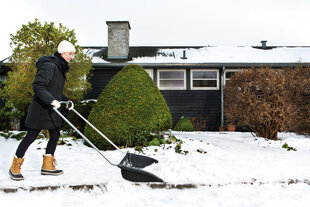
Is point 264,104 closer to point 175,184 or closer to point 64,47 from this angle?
Answer: point 175,184

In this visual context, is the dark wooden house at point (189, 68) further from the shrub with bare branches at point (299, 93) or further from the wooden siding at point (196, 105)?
the shrub with bare branches at point (299, 93)

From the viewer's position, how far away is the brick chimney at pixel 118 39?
14.5m

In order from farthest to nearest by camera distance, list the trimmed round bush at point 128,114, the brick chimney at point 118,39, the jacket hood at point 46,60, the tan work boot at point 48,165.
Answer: the brick chimney at point 118,39, the trimmed round bush at point 128,114, the tan work boot at point 48,165, the jacket hood at point 46,60

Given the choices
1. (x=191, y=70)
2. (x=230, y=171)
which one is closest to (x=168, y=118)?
(x=230, y=171)

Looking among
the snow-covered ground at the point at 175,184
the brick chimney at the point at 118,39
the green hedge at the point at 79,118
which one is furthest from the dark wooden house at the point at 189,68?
the snow-covered ground at the point at 175,184

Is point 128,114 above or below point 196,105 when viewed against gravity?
above

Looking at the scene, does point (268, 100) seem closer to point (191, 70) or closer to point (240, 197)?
point (240, 197)

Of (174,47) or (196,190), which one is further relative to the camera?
(174,47)

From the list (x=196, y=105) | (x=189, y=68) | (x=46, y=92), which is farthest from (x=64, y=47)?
(x=189, y=68)

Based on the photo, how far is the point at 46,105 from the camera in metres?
3.77

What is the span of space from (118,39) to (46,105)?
11.5 meters

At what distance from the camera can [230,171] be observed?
4191 mm

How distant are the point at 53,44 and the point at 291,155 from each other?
7906mm

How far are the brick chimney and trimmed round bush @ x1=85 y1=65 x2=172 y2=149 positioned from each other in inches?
328
